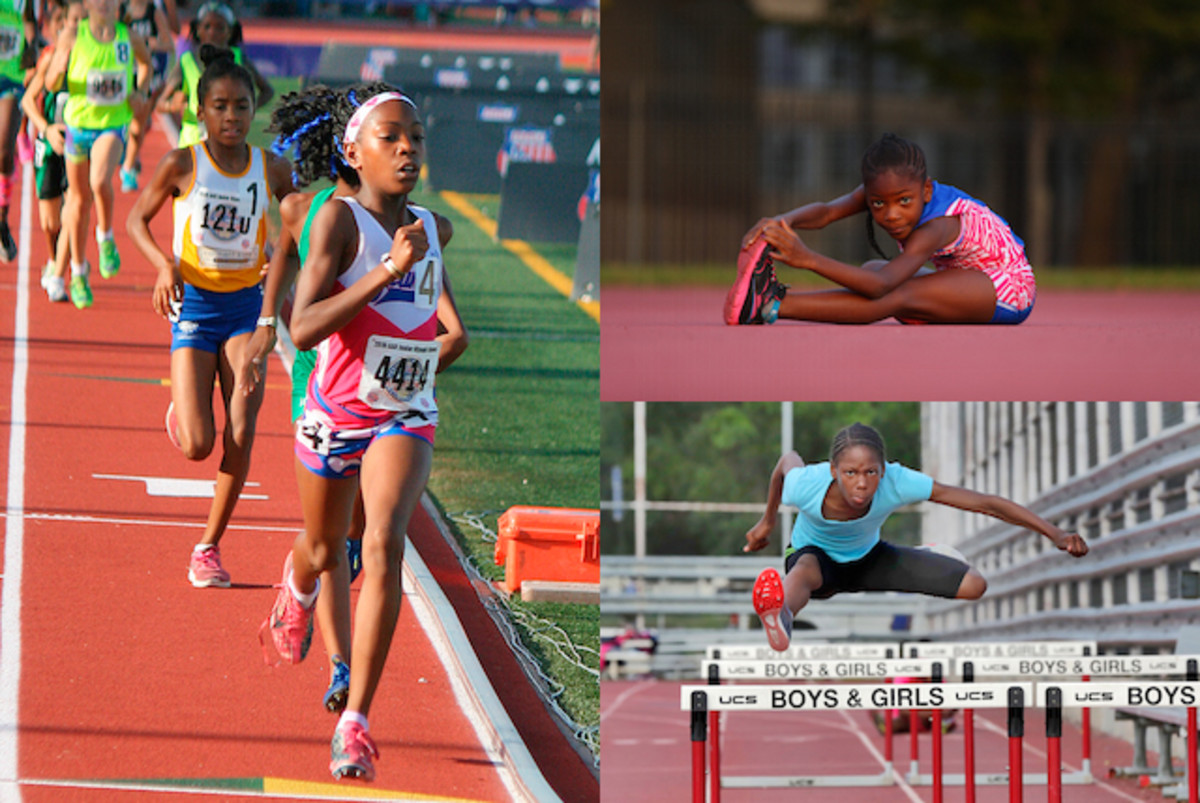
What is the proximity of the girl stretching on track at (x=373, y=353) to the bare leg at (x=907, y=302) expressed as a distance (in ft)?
6.35

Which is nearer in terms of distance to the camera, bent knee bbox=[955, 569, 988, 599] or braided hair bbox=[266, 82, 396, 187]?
braided hair bbox=[266, 82, 396, 187]

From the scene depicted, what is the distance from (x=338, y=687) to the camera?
16.4 feet

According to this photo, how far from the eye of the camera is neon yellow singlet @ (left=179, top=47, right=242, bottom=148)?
17.3 ft

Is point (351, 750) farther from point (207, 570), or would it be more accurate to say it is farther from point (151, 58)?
point (151, 58)

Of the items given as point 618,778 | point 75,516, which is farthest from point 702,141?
point 75,516

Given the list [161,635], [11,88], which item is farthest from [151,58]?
[161,635]

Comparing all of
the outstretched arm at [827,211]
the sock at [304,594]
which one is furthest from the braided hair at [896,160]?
the sock at [304,594]

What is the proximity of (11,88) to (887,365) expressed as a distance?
3.89 meters

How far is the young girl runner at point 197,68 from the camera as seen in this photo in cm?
538

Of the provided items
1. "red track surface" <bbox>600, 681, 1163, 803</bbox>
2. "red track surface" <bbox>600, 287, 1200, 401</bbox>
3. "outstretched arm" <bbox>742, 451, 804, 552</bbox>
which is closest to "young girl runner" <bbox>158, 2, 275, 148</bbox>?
"red track surface" <bbox>600, 287, 1200, 401</bbox>

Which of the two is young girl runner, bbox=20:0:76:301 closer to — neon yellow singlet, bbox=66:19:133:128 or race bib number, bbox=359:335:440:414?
neon yellow singlet, bbox=66:19:133:128

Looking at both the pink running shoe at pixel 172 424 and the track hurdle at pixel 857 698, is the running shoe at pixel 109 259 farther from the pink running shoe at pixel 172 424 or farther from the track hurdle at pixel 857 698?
the track hurdle at pixel 857 698

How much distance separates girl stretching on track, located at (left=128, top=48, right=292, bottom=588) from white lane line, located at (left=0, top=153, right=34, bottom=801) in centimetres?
79

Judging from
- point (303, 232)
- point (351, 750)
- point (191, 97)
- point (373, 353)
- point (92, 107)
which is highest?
point (92, 107)
